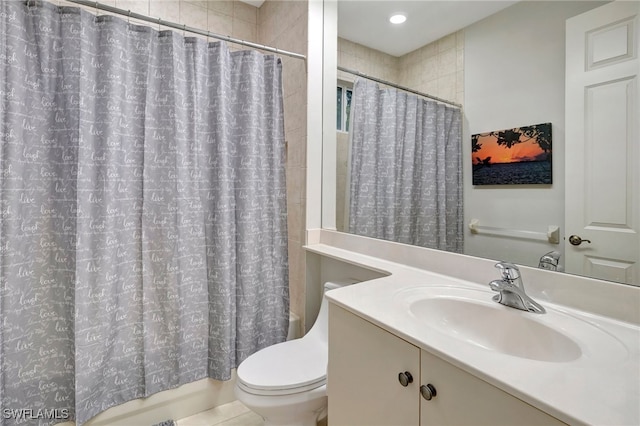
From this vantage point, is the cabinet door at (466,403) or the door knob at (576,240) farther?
the door knob at (576,240)

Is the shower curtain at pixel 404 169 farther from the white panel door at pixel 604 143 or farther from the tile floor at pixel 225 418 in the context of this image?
the tile floor at pixel 225 418

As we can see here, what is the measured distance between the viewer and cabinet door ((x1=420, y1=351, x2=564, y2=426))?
531 millimetres

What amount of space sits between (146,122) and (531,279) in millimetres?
1743

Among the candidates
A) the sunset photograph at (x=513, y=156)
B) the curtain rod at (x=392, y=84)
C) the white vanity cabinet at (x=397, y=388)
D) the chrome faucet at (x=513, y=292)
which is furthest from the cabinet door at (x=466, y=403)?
the curtain rod at (x=392, y=84)

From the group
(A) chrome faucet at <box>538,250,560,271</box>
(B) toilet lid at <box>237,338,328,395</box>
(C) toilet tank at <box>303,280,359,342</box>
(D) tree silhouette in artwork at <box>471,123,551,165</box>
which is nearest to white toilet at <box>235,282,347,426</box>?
(B) toilet lid at <box>237,338,328,395</box>

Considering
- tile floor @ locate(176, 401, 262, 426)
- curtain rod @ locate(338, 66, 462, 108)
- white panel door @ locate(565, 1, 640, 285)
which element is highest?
curtain rod @ locate(338, 66, 462, 108)

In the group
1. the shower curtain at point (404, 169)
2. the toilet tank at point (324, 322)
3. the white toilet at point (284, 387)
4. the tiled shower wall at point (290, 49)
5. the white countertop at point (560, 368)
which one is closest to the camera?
the white countertop at point (560, 368)

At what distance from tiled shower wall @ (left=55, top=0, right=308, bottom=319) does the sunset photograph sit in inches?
37.8

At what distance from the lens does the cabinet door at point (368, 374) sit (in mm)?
741

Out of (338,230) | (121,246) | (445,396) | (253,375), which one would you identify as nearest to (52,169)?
(121,246)

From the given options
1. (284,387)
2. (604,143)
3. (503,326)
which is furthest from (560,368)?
(284,387)

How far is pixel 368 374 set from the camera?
85 cm

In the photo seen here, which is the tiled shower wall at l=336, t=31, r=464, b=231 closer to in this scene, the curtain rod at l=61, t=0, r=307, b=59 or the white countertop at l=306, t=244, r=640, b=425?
the curtain rod at l=61, t=0, r=307, b=59

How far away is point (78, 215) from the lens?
1331 millimetres
